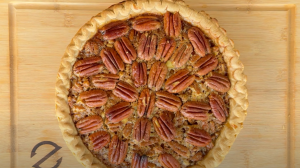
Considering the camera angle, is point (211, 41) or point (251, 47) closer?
point (211, 41)

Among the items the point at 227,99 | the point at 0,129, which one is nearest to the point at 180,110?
the point at 227,99

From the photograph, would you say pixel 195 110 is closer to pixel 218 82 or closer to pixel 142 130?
pixel 218 82

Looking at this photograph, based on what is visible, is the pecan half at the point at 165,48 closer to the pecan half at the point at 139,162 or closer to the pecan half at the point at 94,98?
the pecan half at the point at 94,98

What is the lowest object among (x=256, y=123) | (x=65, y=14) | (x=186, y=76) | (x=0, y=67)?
(x=256, y=123)

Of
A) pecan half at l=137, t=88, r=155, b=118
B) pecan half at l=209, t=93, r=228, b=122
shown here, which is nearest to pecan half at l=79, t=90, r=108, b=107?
pecan half at l=137, t=88, r=155, b=118

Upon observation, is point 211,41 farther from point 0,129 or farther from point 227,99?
point 0,129

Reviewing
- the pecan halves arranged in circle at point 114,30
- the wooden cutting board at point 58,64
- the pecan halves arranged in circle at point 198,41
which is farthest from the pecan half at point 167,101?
the wooden cutting board at point 58,64
